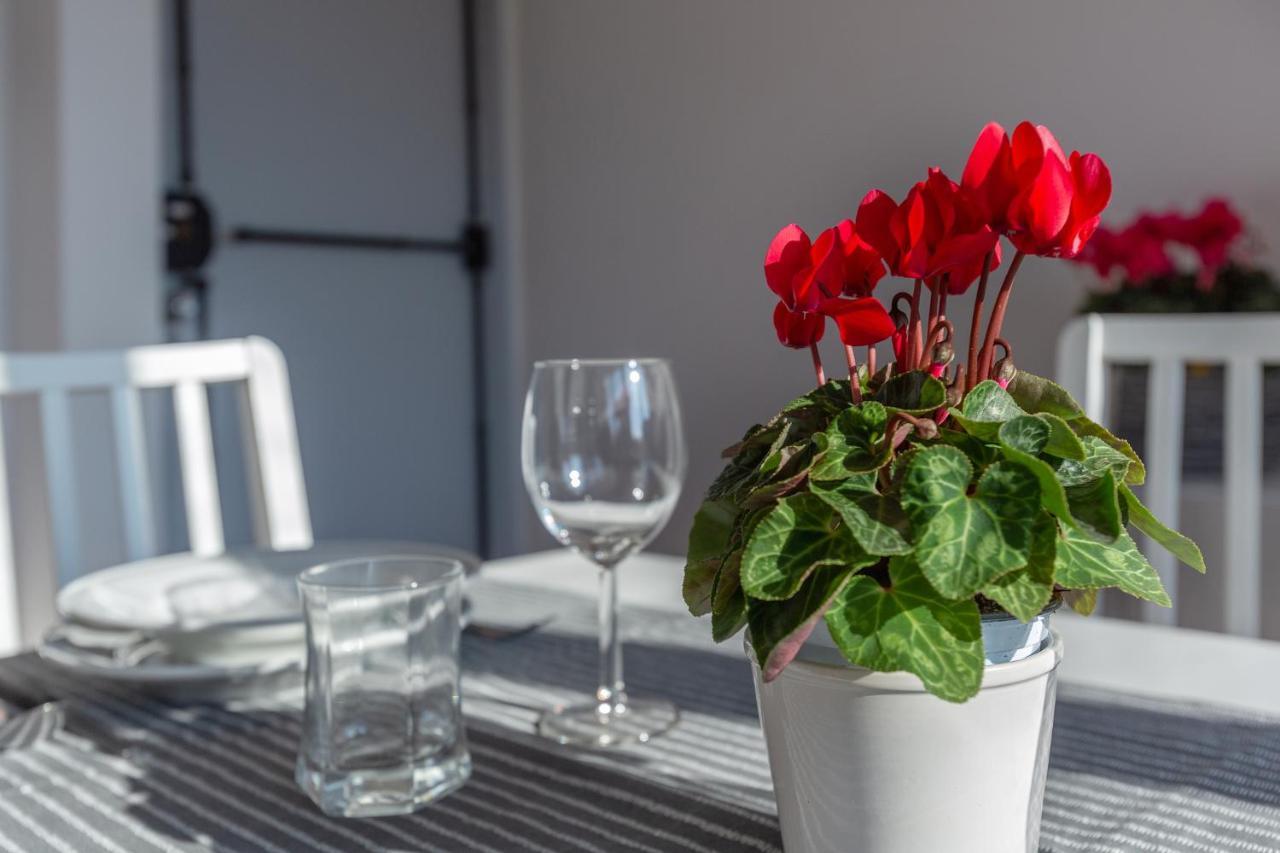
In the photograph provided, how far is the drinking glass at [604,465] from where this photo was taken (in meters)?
0.61

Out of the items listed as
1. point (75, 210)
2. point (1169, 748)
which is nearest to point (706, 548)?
point (1169, 748)

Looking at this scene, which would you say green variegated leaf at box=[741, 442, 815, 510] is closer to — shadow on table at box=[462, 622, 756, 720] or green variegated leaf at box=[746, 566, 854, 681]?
green variegated leaf at box=[746, 566, 854, 681]

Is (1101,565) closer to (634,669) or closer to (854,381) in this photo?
(854,381)

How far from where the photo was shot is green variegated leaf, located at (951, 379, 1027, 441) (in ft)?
1.28

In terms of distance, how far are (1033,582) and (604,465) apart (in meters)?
0.29

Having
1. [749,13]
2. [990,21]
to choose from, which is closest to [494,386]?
[749,13]

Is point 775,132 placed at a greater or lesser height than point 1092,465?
greater

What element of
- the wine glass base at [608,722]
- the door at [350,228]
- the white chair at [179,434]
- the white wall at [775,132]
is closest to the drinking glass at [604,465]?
the wine glass base at [608,722]

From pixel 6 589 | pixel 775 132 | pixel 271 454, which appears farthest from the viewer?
pixel 775 132

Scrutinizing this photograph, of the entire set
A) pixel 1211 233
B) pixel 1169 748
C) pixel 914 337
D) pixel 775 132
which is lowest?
pixel 1169 748

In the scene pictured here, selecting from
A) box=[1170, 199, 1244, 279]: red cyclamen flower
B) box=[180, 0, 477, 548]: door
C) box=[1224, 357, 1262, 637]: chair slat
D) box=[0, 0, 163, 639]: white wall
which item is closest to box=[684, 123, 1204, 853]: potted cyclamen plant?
box=[1224, 357, 1262, 637]: chair slat

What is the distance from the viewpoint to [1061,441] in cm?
38

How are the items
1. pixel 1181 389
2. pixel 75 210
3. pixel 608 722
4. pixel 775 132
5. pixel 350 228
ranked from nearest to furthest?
pixel 608 722 → pixel 1181 389 → pixel 75 210 → pixel 775 132 → pixel 350 228

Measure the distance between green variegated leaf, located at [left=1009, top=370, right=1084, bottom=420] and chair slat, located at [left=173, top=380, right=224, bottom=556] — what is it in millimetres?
921
